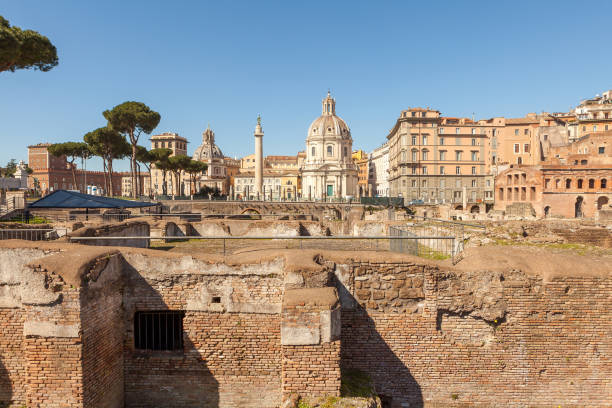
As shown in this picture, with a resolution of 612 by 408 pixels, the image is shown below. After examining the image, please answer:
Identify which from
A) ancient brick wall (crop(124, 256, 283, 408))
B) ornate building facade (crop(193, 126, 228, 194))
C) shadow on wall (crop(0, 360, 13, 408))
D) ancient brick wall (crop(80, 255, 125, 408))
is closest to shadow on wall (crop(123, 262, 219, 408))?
Answer: ancient brick wall (crop(124, 256, 283, 408))

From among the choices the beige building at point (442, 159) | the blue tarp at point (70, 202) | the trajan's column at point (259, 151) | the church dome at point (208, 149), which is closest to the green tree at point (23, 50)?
the blue tarp at point (70, 202)

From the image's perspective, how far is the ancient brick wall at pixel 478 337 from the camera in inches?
285

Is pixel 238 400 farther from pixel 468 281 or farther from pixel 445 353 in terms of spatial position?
pixel 468 281

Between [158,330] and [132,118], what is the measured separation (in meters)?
41.0

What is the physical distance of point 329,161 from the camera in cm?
8450

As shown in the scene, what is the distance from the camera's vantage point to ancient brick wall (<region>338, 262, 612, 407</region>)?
Result: 285 inches

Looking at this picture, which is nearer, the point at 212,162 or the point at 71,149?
the point at 71,149

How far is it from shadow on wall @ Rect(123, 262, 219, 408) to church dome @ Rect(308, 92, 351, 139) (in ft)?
263

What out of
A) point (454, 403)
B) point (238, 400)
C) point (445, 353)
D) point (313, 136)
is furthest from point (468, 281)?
point (313, 136)

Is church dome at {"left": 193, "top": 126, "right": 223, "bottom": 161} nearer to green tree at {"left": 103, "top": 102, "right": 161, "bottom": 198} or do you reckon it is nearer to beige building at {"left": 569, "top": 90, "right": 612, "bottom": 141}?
green tree at {"left": 103, "top": 102, "right": 161, "bottom": 198}

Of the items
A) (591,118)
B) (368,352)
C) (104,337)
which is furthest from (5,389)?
(591,118)

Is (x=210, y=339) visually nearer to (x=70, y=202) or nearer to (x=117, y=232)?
(x=117, y=232)

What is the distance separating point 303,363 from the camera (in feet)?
19.9

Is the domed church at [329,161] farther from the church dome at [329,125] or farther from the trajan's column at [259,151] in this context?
the trajan's column at [259,151]
